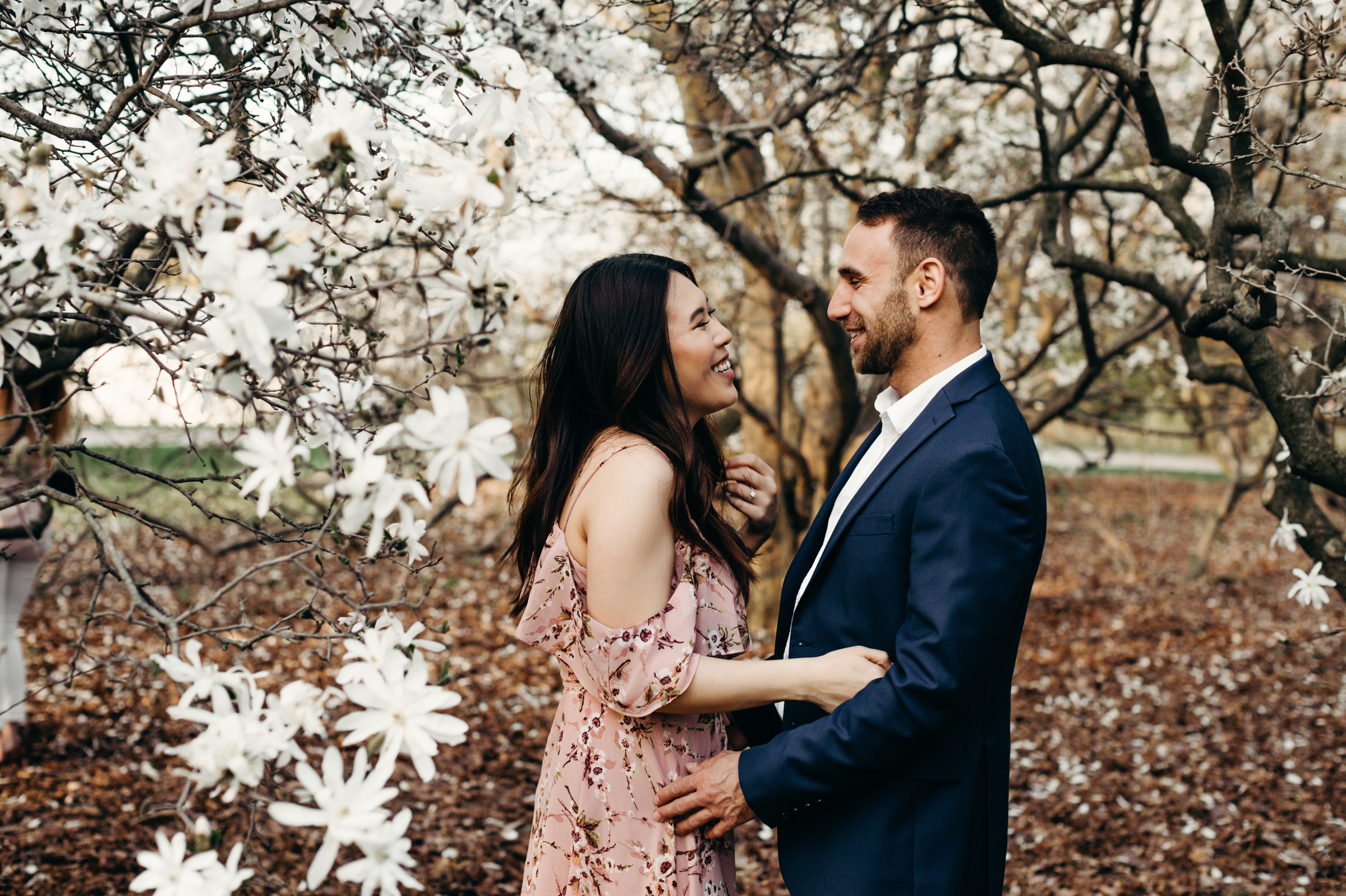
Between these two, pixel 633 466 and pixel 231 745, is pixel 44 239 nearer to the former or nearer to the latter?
pixel 231 745

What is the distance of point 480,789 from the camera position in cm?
407

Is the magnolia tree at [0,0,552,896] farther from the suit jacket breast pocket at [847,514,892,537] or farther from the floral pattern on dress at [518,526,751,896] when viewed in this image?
the suit jacket breast pocket at [847,514,892,537]

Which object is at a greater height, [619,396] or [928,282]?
[928,282]

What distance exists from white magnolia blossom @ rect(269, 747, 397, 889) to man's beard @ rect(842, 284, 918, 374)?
1.28m

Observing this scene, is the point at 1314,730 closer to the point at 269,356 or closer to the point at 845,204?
the point at 845,204

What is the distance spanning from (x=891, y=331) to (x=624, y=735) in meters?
1.01

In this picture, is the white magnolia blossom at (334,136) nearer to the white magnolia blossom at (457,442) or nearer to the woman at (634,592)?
the white magnolia blossom at (457,442)

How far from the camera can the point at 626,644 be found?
5.38 ft

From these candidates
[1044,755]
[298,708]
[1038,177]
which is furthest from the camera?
[1038,177]

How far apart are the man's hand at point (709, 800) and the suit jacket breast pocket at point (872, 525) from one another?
51cm

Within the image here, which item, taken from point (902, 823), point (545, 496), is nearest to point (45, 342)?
point (545, 496)

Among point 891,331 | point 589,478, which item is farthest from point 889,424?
point 589,478

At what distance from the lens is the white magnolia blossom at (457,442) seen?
1.02m

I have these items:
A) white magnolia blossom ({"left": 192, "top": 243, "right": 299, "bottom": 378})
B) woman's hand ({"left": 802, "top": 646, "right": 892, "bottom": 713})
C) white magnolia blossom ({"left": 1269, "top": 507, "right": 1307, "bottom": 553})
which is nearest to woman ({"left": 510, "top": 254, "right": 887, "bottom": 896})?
woman's hand ({"left": 802, "top": 646, "right": 892, "bottom": 713})
